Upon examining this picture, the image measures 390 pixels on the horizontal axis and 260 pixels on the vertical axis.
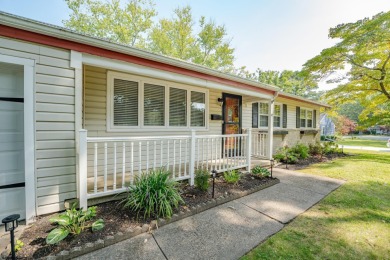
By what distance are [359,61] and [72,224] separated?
12.0 meters

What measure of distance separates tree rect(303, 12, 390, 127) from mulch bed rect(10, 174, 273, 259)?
8.82m

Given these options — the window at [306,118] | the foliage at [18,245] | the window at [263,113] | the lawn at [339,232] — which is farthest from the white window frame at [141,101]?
the window at [306,118]

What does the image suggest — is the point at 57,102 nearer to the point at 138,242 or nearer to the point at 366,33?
the point at 138,242

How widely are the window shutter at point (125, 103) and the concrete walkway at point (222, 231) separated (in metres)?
2.84

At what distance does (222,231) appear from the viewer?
2.62 m

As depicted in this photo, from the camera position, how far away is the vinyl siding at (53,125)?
269 cm

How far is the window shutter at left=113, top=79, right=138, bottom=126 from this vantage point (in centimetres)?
438

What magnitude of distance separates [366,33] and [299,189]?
776cm

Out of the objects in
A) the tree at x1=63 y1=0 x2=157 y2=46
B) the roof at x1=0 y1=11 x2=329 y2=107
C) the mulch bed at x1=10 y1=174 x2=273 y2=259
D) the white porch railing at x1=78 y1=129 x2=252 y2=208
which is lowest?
the mulch bed at x1=10 y1=174 x2=273 y2=259

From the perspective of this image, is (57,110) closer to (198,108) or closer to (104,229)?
(104,229)

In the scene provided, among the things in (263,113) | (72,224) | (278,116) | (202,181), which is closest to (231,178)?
(202,181)

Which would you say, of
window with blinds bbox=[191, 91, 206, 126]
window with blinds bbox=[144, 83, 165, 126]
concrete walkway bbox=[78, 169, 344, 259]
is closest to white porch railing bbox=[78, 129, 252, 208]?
window with blinds bbox=[144, 83, 165, 126]

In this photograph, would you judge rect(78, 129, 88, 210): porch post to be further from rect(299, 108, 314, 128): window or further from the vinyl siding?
rect(299, 108, 314, 128): window

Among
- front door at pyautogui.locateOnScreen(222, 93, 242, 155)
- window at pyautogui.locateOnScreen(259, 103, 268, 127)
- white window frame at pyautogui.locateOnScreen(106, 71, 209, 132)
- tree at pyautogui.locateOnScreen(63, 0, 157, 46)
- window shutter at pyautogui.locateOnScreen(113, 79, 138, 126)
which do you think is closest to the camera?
white window frame at pyautogui.locateOnScreen(106, 71, 209, 132)
